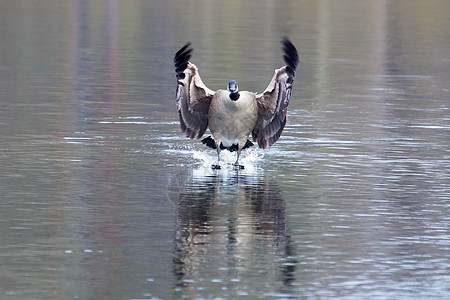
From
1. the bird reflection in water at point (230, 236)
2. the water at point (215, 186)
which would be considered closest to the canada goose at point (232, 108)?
the water at point (215, 186)

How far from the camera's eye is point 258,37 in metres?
36.4

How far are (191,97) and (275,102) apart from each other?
1.09 meters

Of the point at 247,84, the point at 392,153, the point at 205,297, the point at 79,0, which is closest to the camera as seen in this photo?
the point at 205,297

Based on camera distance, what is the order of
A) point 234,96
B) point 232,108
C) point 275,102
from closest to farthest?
point 234,96 < point 232,108 < point 275,102

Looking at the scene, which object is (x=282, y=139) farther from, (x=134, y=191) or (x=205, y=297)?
(x=205, y=297)

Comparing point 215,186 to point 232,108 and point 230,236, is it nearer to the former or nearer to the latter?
point 232,108

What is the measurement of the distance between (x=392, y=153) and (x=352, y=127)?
2.44 metres

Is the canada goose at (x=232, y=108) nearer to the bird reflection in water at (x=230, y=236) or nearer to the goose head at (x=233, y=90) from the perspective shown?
the goose head at (x=233, y=90)

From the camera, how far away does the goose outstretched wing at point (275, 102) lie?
14938 millimetres

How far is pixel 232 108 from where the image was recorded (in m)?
15.4

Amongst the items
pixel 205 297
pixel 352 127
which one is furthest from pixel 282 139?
pixel 205 297

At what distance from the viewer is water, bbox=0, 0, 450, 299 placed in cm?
967

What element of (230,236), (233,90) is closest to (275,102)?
(233,90)

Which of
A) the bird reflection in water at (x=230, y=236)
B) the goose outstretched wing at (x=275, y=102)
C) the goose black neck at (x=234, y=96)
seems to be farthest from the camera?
the goose black neck at (x=234, y=96)
